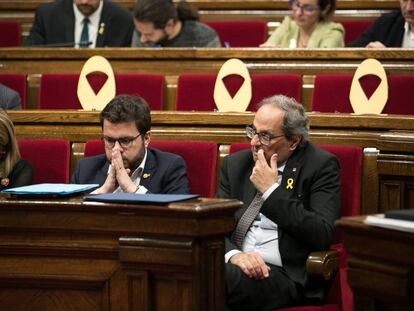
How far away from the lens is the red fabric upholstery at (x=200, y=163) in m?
2.01

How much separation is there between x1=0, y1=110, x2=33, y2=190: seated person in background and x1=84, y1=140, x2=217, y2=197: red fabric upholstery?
0.32 metres

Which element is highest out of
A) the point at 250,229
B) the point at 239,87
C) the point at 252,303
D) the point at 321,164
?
the point at 239,87

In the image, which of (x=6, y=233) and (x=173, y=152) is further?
(x=173, y=152)

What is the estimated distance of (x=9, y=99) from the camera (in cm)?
251

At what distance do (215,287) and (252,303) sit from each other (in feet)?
0.98

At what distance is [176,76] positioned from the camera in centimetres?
269

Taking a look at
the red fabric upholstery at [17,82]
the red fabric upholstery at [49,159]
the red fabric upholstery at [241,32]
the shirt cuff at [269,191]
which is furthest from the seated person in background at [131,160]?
the red fabric upholstery at [241,32]

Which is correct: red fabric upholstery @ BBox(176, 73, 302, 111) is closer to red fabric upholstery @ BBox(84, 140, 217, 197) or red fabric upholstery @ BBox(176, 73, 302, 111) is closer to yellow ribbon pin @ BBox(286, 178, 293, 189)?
red fabric upholstery @ BBox(84, 140, 217, 197)

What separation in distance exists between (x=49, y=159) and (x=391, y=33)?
1.28 meters

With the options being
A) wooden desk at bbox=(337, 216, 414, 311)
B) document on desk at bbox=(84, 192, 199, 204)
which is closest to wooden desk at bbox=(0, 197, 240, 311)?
document on desk at bbox=(84, 192, 199, 204)

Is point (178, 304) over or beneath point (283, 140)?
beneath

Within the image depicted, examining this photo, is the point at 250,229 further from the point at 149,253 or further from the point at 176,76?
the point at 176,76

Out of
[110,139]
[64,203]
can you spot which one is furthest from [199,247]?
[110,139]

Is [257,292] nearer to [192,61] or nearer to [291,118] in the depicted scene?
[291,118]
